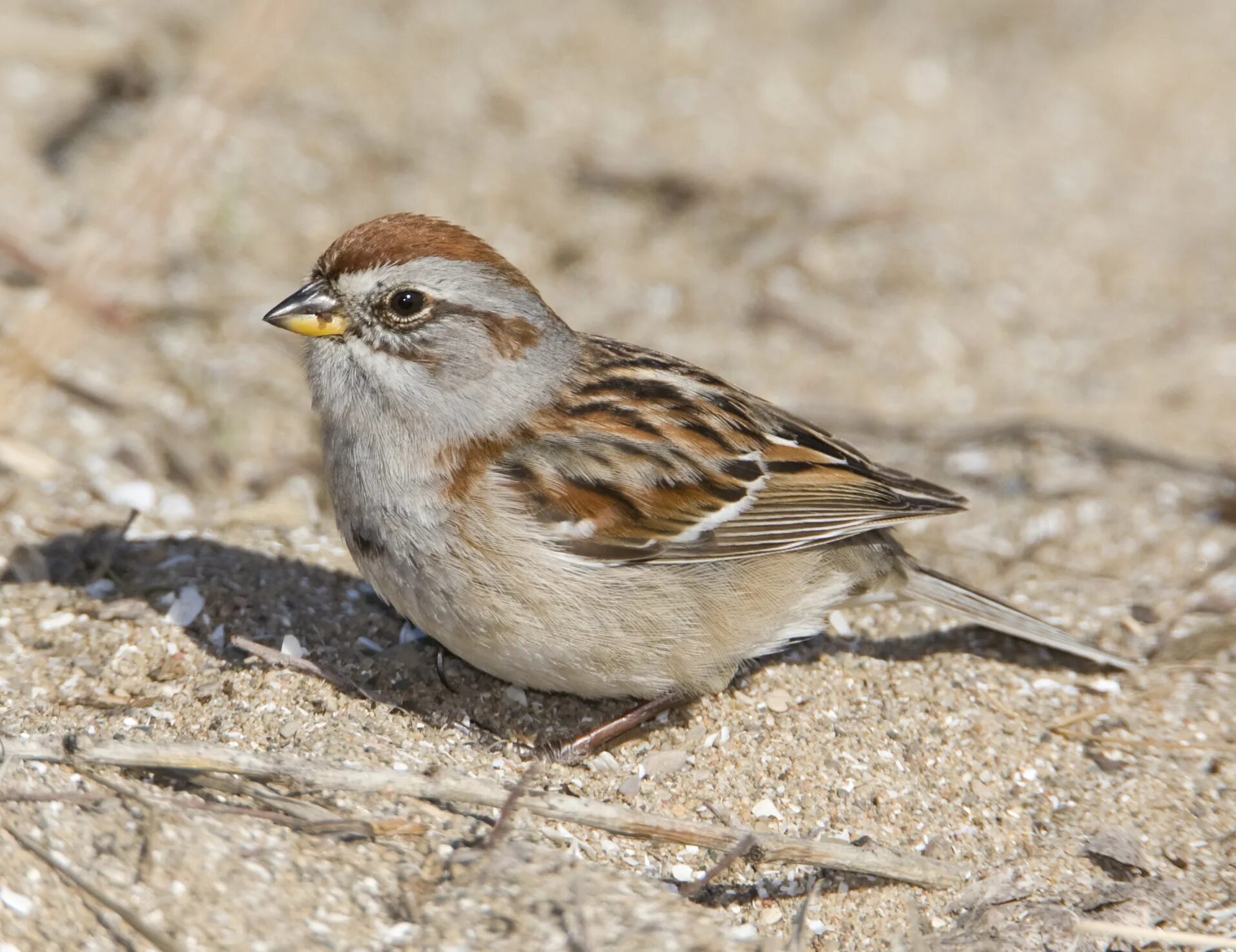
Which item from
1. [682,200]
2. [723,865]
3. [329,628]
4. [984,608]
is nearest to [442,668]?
[329,628]

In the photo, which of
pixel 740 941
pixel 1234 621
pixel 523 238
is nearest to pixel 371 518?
pixel 740 941

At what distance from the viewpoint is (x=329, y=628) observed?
4312 millimetres

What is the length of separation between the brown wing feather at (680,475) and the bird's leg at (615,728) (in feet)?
1.38

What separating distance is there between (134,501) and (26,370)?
1.20 metres

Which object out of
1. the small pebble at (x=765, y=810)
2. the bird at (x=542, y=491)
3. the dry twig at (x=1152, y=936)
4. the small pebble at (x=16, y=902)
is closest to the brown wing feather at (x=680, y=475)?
the bird at (x=542, y=491)

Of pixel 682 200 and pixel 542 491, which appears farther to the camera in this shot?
pixel 682 200

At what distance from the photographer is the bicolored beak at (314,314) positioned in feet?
12.7

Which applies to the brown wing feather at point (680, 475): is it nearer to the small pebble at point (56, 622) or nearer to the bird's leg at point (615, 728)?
the bird's leg at point (615, 728)

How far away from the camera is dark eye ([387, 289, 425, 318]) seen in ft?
12.8

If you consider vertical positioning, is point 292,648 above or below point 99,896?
above

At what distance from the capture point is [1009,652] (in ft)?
15.3

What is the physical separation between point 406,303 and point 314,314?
0.24m

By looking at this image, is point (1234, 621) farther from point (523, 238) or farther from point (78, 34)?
point (78, 34)

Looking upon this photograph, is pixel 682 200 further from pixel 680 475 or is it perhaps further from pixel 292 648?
pixel 292 648
